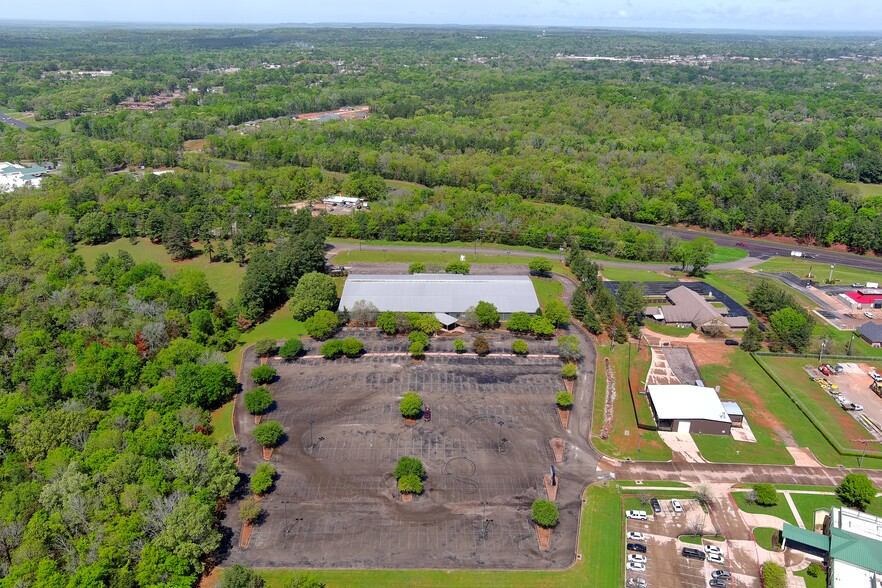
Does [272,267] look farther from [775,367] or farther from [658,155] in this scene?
[658,155]

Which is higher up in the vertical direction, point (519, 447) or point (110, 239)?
point (110, 239)

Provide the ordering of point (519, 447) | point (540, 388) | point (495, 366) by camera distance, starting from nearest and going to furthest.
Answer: point (519, 447) → point (540, 388) → point (495, 366)

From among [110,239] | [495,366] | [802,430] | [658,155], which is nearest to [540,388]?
[495,366]

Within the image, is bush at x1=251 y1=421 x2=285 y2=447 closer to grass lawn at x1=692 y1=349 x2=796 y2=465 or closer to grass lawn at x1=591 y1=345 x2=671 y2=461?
grass lawn at x1=591 y1=345 x2=671 y2=461

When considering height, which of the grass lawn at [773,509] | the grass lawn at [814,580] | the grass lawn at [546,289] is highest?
the grass lawn at [546,289]

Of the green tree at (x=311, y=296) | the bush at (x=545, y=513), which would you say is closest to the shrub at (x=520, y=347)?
the bush at (x=545, y=513)

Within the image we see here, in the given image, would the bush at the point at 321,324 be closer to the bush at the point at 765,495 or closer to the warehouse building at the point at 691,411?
the warehouse building at the point at 691,411

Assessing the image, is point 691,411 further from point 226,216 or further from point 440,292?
point 226,216

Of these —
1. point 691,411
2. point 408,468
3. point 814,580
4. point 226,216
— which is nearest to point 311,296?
point 408,468
